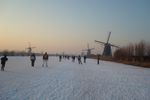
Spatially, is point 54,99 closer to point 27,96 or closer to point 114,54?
point 27,96

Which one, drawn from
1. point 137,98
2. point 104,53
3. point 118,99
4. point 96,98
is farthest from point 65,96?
point 104,53

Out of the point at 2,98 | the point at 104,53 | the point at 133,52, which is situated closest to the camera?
the point at 2,98

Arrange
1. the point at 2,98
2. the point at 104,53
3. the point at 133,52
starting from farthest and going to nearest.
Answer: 1. the point at 133,52
2. the point at 104,53
3. the point at 2,98

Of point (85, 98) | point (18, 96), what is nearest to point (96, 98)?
point (85, 98)

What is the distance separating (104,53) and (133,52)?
550 inches

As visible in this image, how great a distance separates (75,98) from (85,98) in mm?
346

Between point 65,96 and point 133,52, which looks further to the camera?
point 133,52

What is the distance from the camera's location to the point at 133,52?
102 m

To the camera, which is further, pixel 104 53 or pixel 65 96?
pixel 104 53

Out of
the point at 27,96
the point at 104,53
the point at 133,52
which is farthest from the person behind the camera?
the point at 133,52

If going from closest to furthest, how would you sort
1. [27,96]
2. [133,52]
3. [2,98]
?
[2,98], [27,96], [133,52]

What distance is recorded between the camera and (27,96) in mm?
9188

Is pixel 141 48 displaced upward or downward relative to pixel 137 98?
upward

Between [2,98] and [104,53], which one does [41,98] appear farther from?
[104,53]
